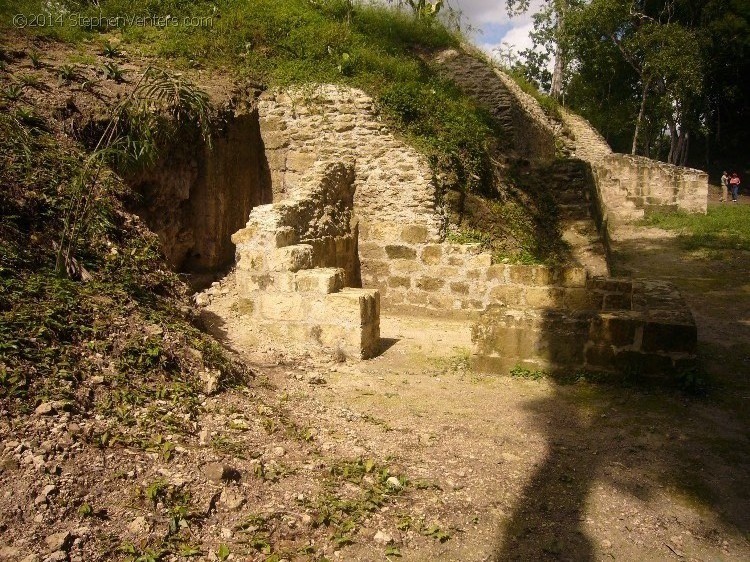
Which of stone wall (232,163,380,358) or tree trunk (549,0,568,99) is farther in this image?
tree trunk (549,0,568,99)

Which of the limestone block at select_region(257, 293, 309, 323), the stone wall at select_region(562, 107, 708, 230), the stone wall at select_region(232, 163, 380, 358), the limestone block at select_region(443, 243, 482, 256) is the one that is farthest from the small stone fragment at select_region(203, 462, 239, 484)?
the stone wall at select_region(562, 107, 708, 230)

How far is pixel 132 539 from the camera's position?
2760mm

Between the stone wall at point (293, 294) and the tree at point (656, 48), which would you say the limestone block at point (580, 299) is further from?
the tree at point (656, 48)

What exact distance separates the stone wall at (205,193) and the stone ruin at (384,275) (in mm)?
380

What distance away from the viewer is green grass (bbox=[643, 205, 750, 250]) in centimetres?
1508

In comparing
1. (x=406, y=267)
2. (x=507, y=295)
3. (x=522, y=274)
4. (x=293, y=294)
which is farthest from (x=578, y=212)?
(x=293, y=294)

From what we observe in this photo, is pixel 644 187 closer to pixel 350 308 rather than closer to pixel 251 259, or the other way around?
pixel 350 308

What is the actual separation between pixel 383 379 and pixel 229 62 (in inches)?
280

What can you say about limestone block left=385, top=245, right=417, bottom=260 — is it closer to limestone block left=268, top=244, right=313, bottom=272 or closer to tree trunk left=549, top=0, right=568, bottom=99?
limestone block left=268, top=244, right=313, bottom=272

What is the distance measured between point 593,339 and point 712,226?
14217 millimetres

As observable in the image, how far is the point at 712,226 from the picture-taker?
17359 mm

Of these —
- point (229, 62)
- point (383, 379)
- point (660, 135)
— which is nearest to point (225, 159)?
point (229, 62)

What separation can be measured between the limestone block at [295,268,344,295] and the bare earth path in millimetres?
804

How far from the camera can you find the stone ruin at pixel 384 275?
226 inches
